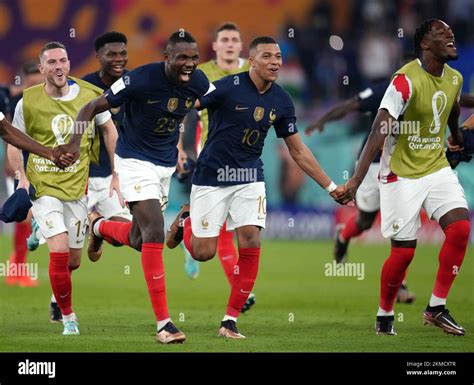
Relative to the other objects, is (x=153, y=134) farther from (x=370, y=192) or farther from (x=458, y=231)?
(x=370, y=192)

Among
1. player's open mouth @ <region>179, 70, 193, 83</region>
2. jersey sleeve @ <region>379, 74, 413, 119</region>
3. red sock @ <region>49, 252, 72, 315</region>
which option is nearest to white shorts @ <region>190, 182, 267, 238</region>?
player's open mouth @ <region>179, 70, 193, 83</region>

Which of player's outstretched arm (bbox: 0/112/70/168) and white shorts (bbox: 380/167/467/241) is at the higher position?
player's outstretched arm (bbox: 0/112/70/168)

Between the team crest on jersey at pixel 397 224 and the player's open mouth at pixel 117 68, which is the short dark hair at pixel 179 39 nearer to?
the player's open mouth at pixel 117 68

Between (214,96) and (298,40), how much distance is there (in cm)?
1428

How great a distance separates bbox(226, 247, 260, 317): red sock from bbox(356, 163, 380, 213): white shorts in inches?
144

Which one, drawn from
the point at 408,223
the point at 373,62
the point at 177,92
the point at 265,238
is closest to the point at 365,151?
the point at 408,223

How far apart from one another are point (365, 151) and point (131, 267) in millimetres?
8173

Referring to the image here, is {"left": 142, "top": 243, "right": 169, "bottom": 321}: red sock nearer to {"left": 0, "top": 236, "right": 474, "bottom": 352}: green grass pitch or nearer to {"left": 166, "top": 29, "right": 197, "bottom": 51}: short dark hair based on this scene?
{"left": 0, "top": 236, "right": 474, "bottom": 352}: green grass pitch

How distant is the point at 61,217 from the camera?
9961mm

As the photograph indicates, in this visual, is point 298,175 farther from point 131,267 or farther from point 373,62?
point 131,267

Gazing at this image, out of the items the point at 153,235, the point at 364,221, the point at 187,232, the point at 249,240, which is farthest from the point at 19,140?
the point at 364,221

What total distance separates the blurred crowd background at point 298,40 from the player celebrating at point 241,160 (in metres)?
11.5

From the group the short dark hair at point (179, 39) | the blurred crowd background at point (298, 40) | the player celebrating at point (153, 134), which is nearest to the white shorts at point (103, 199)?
the player celebrating at point (153, 134)

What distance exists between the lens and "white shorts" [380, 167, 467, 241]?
32.1 ft
